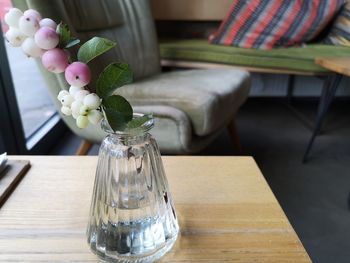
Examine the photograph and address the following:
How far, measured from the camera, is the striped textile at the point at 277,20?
167cm

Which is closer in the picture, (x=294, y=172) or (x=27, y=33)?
(x=27, y=33)

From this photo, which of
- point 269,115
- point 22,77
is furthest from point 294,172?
point 22,77

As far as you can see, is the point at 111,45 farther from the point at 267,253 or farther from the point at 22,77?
the point at 22,77

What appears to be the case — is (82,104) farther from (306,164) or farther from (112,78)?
(306,164)

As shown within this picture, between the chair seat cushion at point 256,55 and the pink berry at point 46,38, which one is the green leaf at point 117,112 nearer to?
the pink berry at point 46,38

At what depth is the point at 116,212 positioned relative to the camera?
0.45 m

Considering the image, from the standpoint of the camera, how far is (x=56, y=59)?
1.09ft

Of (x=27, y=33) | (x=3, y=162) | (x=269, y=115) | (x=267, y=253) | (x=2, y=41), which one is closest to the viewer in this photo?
(x=27, y=33)

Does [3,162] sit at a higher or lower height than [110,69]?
lower

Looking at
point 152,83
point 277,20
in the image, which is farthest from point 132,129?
point 277,20

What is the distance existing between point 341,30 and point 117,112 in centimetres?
170

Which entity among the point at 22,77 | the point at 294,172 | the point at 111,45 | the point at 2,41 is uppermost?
the point at 111,45

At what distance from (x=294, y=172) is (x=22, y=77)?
135 cm

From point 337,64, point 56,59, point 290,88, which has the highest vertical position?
point 56,59
